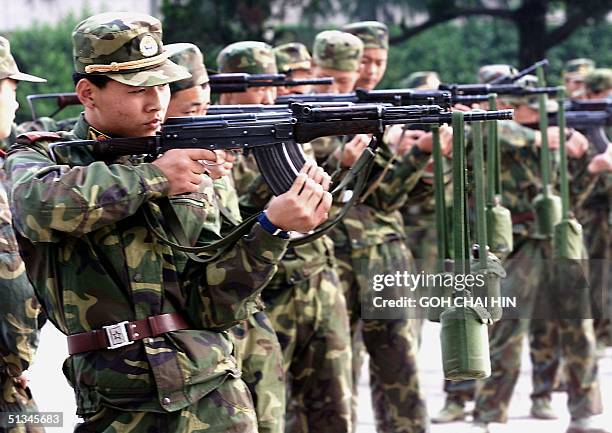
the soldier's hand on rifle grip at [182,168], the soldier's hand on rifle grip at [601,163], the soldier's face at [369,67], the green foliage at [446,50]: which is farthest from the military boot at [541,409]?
the green foliage at [446,50]

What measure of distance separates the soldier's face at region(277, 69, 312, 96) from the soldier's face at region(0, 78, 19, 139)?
2518 mm

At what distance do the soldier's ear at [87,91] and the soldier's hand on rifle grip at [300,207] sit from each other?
671mm

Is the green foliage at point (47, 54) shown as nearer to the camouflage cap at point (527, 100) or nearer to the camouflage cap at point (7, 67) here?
the camouflage cap at point (527, 100)

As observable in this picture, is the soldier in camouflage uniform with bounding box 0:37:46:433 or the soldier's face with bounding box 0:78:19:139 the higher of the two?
the soldier's face with bounding box 0:78:19:139

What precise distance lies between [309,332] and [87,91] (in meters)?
2.54

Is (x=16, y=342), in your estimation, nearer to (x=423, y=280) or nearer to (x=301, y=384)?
(x=301, y=384)

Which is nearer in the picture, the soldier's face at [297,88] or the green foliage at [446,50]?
the soldier's face at [297,88]

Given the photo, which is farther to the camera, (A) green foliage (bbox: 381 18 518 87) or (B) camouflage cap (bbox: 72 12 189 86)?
(A) green foliage (bbox: 381 18 518 87)

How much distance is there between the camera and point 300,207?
4516 millimetres

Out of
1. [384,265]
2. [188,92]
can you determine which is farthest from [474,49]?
[188,92]

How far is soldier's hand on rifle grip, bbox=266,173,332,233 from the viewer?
14.8 feet

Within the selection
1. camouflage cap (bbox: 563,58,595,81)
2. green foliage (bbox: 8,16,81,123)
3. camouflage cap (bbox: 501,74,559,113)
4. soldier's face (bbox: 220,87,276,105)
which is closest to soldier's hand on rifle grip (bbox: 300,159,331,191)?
soldier's face (bbox: 220,87,276,105)

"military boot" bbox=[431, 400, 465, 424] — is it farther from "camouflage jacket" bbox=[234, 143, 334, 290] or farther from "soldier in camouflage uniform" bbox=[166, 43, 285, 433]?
"soldier in camouflage uniform" bbox=[166, 43, 285, 433]

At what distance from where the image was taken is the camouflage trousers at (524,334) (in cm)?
911
